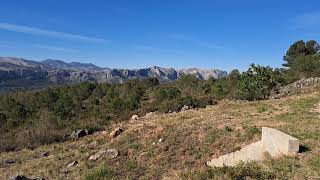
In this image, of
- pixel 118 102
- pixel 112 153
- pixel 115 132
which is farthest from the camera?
pixel 118 102

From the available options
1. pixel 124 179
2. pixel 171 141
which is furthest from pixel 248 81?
pixel 124 179

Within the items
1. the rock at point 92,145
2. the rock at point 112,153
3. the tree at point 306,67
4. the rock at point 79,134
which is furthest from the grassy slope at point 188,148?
the tree at point 306,67

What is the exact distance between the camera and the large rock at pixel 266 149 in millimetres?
13688

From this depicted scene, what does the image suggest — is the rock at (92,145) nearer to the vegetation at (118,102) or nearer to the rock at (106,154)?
the rock at (106,154)

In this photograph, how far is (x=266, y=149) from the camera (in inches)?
579

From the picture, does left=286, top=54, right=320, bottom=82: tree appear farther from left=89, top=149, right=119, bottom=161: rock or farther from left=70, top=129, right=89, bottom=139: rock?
left=89, top=149, right=119, bottom=161: rock

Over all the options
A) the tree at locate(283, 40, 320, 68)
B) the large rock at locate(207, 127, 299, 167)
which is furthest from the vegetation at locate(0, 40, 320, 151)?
the large rock at locate(207, 127, 299, 167)

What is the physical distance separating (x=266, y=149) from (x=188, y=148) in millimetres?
4814

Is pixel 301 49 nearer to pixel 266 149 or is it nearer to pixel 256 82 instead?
pixel 256 82

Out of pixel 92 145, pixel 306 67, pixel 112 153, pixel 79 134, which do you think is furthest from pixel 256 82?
pixel 306 67

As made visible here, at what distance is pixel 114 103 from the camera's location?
5162cm

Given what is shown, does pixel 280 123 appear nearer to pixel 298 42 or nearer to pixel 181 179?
pixel 181 179

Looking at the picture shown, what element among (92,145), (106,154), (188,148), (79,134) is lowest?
(79,134)

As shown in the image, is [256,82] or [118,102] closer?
[256,82]
